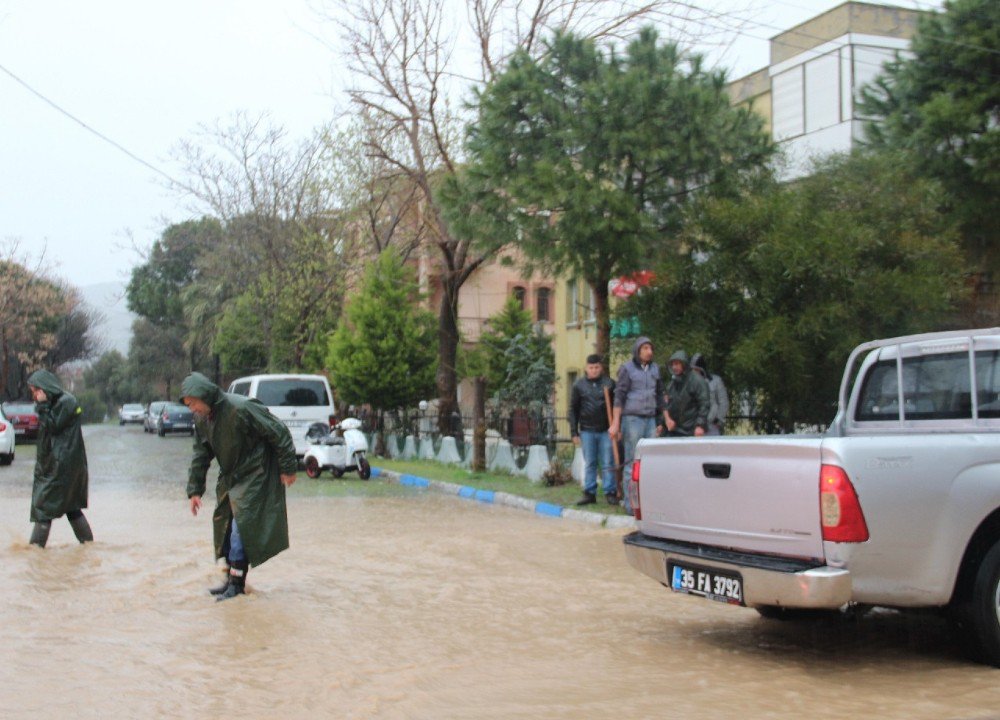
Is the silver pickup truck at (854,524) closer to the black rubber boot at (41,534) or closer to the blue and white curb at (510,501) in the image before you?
the blue and white curb at (510,501)

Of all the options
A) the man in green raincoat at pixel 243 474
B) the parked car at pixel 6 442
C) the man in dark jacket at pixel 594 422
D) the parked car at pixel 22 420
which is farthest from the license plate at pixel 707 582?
the parked car at pixel 22 420

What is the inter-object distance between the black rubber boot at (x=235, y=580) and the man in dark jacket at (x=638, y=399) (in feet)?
17.6

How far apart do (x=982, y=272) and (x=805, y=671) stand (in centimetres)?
1387

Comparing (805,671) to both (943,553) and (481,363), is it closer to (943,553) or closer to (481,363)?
(943,553)

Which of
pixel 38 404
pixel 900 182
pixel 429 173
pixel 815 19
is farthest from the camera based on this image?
pixel 429 173

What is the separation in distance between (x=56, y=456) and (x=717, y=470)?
281 inches

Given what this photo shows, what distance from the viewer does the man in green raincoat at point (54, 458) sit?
10797mm

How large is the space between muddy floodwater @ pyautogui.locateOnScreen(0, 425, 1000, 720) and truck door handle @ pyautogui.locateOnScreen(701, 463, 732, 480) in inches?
39.6

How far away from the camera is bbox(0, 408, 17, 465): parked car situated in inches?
1025

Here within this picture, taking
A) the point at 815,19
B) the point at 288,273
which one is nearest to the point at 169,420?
the point at 288,273

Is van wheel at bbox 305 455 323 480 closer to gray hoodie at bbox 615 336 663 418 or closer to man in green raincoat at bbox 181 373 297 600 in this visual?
gray hoodie at bbox 615 336 663 418

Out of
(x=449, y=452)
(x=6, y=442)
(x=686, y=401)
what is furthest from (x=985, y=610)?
(x=6, y=442)

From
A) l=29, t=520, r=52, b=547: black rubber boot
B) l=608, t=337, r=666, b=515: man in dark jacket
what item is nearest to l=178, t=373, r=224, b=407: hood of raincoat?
l=29, t=520, r=52, b=547: black rubber boot

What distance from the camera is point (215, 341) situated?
52812 mm
